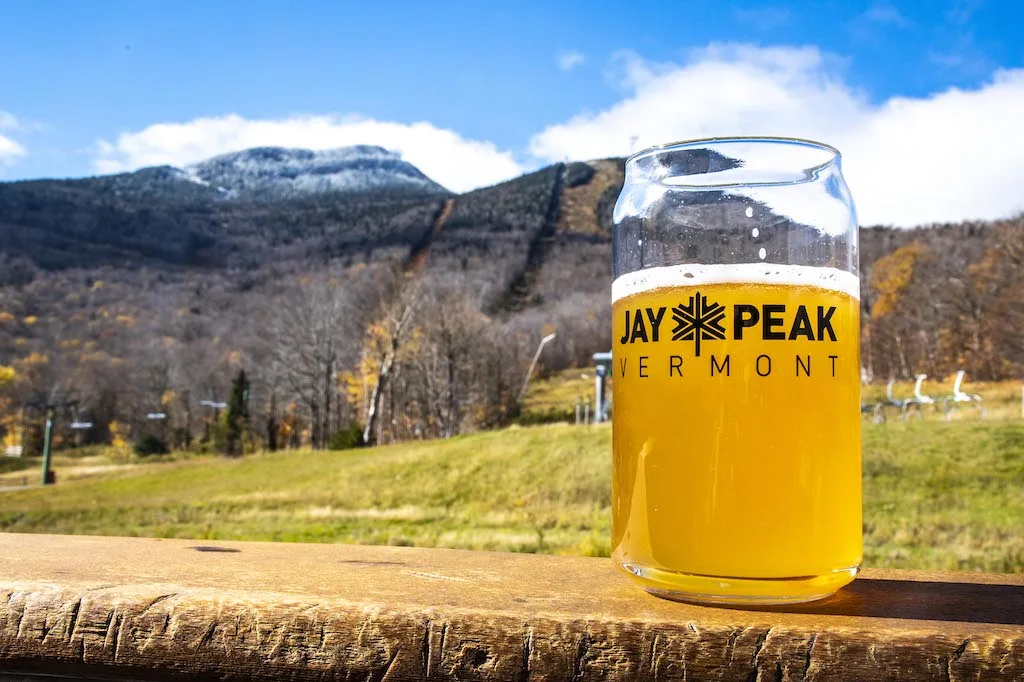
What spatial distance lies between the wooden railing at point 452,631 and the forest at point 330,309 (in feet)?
32.2

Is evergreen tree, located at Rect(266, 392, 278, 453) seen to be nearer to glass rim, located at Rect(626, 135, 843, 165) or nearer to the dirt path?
the dirt path

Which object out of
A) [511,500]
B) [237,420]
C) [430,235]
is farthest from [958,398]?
[430,235]

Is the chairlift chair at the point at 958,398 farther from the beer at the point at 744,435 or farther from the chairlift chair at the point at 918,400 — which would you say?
the beer at the point at 744,435

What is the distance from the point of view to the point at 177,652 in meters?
0.64

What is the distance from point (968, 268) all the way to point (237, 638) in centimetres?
4310

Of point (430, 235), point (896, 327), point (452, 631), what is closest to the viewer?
point (452, 631)

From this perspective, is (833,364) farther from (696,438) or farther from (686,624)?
(686,624)

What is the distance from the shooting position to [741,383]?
0.71 metres

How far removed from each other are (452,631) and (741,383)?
310 mm

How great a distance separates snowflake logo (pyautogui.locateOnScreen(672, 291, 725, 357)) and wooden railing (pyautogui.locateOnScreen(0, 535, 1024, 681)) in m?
0.22

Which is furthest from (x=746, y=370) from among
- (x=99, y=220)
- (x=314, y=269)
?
→ (x=99, y=220)

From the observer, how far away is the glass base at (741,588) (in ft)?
2.30

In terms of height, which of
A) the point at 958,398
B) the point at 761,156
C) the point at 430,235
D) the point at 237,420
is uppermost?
the point at 430,235

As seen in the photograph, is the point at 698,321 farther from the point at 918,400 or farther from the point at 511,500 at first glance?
the point at 918,400
